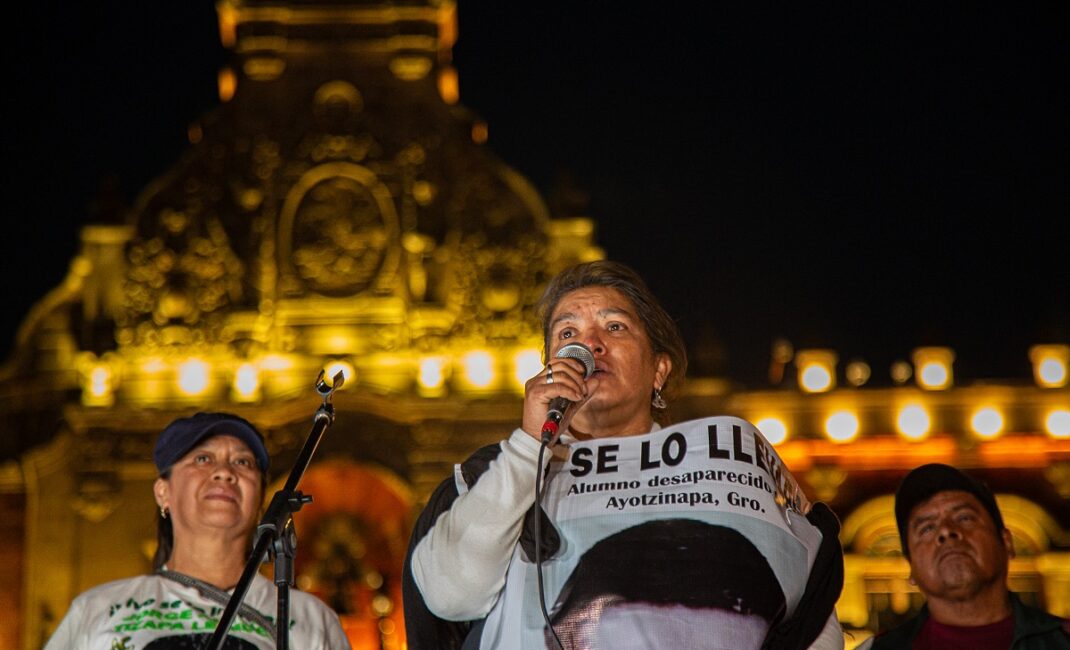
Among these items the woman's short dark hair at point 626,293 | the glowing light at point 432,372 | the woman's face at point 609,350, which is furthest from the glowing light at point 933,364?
the woman's face at point 609,350

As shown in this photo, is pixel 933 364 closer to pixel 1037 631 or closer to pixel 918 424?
pixel 918 424

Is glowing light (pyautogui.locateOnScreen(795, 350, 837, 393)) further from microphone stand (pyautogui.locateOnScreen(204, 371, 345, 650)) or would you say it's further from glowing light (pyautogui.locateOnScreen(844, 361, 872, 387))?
microphone stand (pyautogui.locateOnScreen(204, 371, 345, 650))

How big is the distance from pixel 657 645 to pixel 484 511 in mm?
434

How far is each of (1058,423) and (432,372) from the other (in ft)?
25.9

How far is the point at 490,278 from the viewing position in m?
18.9

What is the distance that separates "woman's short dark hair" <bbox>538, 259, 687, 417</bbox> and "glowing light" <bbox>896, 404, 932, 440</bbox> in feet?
50.8

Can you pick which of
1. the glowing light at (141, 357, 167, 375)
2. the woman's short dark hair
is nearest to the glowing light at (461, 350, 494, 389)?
the glowing light at (141, 357, 167, 375)

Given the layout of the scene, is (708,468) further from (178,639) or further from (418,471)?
(418,471)

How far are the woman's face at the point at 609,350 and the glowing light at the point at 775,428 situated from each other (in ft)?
48.8

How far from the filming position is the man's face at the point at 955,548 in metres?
4.62

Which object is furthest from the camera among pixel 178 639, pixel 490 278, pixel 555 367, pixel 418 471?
pixel 490 278

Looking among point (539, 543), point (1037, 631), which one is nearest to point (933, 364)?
point (1037, 631)

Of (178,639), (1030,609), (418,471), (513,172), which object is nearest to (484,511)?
(178,639)

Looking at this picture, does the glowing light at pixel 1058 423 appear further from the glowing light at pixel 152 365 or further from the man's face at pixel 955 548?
the man's face at pixel 955 548
